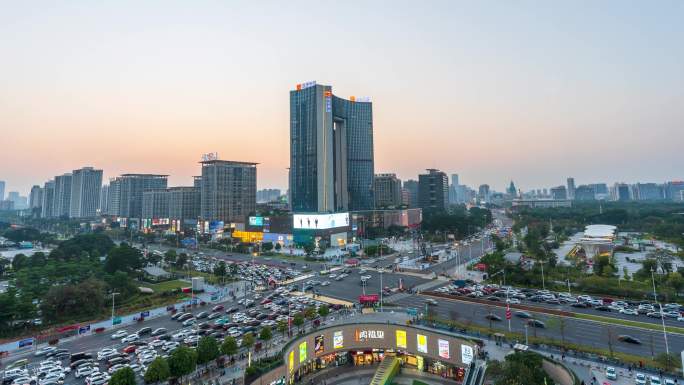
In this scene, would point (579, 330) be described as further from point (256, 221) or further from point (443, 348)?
point (256, 221)

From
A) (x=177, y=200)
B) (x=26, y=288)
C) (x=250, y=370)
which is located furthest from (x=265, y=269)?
(x=177, y=200)

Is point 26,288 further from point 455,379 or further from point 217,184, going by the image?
point 217,184

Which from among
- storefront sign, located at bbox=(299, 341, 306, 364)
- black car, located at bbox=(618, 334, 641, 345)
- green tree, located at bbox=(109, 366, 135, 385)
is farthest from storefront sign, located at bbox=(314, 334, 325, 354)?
black car, located at bbox=(618, 334, 641, 345)

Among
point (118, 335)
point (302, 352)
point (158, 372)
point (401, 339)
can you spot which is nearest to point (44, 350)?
point (118, 335)

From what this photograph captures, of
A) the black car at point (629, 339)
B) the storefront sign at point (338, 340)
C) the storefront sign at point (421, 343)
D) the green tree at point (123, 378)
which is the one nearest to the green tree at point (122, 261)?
the green tree at point (123, 378)

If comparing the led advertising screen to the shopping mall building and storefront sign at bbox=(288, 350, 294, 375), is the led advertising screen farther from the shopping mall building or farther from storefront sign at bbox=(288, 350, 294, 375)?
storefront sign at bbox=(288, 350, 294, 375)

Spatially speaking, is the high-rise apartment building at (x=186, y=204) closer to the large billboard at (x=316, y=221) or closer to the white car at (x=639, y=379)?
the large billboard at (x=316, y=221)
